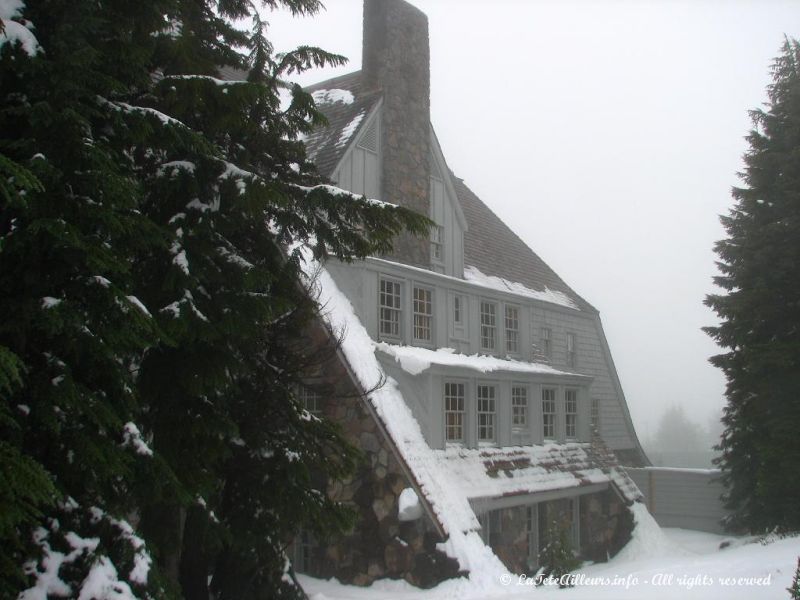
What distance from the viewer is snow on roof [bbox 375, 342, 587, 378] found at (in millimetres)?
15992

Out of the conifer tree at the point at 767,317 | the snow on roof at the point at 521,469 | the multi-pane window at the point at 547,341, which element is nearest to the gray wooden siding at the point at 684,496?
the conifer tree at the point at 767,317

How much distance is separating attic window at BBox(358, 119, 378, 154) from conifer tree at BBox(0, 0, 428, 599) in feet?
26.8

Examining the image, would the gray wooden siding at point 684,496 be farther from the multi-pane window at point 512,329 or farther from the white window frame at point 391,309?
the white window frame at point 391,309

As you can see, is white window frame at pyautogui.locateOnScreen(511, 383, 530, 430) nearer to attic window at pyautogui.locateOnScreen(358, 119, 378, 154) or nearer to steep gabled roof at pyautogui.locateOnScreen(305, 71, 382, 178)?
attic window at pyautogui.locateOnScreen(358, 119, 378, 154)

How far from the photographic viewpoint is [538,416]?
2000 centimetres

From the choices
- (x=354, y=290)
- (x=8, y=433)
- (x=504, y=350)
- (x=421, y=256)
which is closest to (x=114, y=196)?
(x=8, y=433)

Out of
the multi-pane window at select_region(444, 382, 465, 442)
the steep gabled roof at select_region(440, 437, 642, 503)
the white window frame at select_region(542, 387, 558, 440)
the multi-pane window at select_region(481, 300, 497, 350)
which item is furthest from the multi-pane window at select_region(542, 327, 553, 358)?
the multi-pane window at select_region(444, 382, 465, 442)

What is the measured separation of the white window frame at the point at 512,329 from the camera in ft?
69.6

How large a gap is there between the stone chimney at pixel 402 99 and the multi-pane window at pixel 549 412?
537cm

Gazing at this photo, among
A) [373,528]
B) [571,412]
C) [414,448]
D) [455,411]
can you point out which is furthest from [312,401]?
[571,412]

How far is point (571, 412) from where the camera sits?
21.8m

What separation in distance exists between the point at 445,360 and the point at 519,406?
3716 millimetres

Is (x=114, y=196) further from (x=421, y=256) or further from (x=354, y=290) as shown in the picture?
(x=421, y=256)

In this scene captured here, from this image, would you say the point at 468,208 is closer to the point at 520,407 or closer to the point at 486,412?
the point at 520,407
